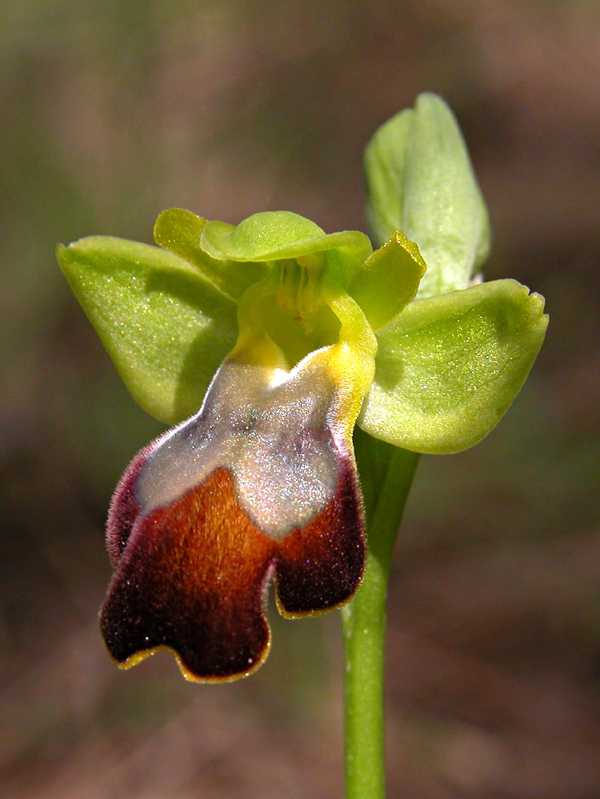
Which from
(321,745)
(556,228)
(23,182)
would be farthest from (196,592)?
(556,228)

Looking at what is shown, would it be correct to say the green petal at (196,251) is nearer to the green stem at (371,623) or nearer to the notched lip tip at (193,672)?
the green stem at (371,623)

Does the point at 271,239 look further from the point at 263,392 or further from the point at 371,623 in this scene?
the point at 371,623

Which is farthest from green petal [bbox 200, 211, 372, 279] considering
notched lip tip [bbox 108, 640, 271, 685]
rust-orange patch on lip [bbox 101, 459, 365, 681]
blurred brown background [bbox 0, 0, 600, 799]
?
blurred brown background [bbox 0, 0, 600, 799]

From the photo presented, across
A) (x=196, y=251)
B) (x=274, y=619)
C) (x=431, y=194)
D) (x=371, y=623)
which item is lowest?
(x=274, y=619)

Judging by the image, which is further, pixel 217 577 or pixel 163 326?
pixel 163 326

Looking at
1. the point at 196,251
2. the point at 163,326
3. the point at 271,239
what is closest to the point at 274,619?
the point at 163,326

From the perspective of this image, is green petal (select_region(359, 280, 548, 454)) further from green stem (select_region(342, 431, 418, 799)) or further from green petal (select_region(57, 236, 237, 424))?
green petal (select_region(57, 236, 237, 424))

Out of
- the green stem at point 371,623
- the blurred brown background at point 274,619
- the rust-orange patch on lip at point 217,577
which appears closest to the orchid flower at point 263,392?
the rust-orange patch on lip at point 217,577

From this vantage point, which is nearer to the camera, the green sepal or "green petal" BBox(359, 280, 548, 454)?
"green petal" BBox(359, 280, 548, 454)
